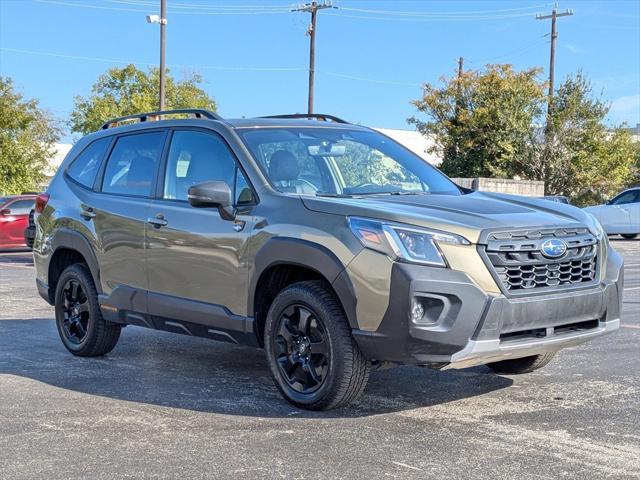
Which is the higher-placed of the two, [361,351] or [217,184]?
[217,184]

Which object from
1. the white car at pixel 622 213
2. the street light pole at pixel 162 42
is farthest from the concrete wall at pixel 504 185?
the street light pole at pixel 162 42

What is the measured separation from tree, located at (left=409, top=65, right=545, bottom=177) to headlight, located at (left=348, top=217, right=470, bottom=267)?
3082cm

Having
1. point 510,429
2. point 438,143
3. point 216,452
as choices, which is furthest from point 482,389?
point 438,143

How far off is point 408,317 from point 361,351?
1.41 ft

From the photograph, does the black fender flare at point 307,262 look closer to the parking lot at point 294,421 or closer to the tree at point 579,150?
the parking lot at point 294,421

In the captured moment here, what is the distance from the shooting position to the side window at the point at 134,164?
265 inches

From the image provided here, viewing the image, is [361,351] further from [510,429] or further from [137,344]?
[137,344]

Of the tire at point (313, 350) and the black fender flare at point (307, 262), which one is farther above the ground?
the black fender flare at point (307, 262)

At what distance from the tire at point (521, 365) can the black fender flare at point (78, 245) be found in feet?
10.2

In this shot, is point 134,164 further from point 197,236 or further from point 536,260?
point 536,260

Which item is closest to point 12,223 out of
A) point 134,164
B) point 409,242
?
point 134,164

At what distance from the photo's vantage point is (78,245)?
725 cm

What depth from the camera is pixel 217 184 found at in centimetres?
576

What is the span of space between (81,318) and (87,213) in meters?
0.90
